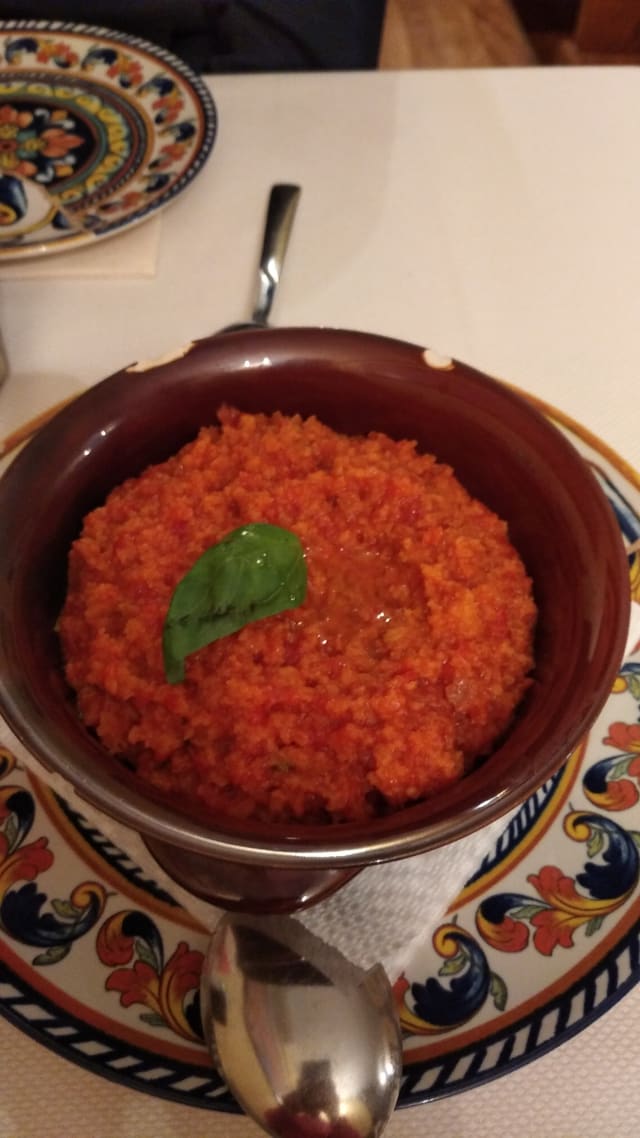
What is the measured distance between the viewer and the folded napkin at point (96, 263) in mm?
1481

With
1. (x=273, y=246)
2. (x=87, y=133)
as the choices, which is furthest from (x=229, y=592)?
(x=87, y=133)

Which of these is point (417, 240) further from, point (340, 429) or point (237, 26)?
point (237, 26)

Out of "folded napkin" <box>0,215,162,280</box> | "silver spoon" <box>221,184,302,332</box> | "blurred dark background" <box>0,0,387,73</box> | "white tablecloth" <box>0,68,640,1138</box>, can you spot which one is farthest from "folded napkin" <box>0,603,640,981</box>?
"blurred dark background" <box>0,0,387,73</box>

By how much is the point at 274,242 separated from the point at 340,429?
23.2 inches

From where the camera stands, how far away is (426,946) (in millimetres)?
856

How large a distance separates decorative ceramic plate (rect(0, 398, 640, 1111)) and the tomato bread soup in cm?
17

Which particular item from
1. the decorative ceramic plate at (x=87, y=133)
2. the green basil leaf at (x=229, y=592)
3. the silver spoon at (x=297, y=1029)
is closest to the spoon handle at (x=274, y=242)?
the decorative ceramic plate at (x=87, y=133)

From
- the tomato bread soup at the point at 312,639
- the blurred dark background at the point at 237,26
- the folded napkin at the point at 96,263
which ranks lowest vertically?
the tomato bread soup at the point at 312,639

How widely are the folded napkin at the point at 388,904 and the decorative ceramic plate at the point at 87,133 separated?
3.58 ft

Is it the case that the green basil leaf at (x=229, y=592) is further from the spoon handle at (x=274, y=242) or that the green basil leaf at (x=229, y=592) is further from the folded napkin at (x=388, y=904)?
the spoon handle at (x=274, y=242)

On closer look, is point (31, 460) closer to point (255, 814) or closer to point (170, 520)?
point (170, 520)

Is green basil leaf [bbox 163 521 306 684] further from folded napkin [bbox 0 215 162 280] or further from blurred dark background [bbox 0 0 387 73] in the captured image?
blurred dark background [bbox 0 0 387 73]

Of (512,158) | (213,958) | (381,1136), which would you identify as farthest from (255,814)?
(512,158)

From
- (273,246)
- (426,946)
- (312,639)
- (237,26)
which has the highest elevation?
(237,26)
